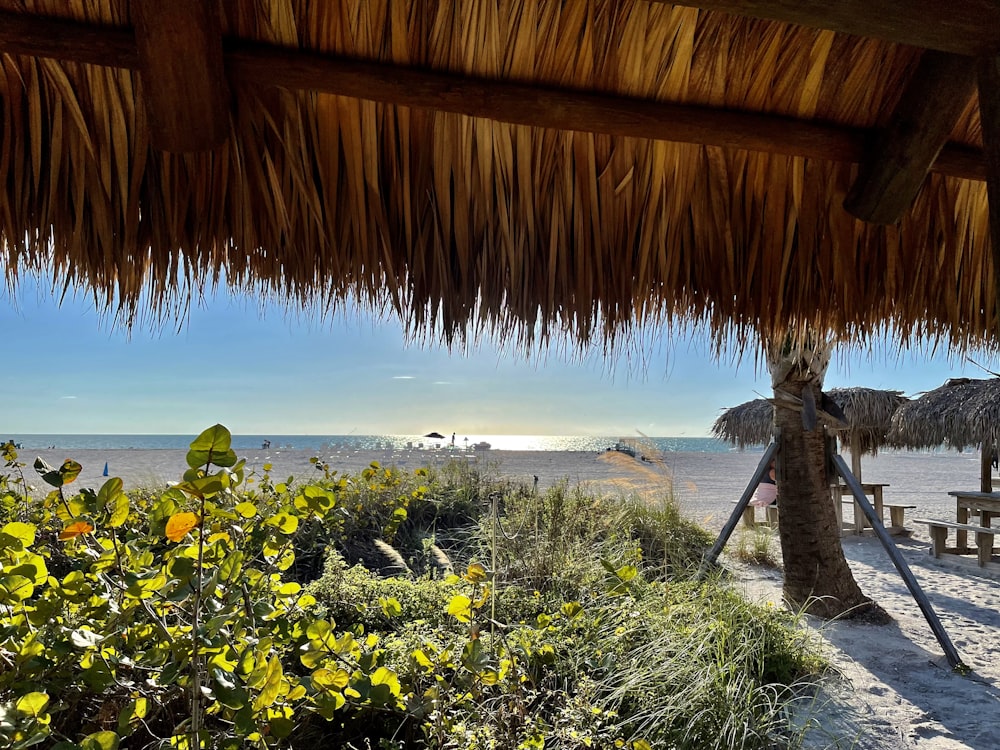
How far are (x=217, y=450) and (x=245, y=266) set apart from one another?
2.20 ft

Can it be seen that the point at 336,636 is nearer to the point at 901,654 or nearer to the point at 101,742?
the point at 101,742

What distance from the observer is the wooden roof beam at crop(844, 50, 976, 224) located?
1.10 metres

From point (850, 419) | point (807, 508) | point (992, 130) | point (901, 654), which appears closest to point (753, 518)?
point (850, 419)

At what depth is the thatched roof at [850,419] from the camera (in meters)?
8.84

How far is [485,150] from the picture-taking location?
50.0 inches

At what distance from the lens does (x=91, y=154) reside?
117 cm

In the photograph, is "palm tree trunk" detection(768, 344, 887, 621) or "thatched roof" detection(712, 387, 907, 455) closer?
"palm tree trunk" detection(768, 344, 887, 621)

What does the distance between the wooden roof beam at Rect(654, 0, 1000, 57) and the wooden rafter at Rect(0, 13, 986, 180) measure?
28 centimetres

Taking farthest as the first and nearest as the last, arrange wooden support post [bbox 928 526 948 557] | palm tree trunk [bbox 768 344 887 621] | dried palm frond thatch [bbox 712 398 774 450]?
dried palm frond thatch [bbox 712 398 774 450], wooden support post [bbox 928 526 948 557], palm tree trunk [bbox 768 344 887 621]

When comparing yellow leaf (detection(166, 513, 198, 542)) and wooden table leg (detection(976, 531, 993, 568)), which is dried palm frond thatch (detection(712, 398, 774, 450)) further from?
yellow leaf (detection(166, 513, 198, 542))

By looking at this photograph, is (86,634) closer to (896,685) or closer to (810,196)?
(810,196)

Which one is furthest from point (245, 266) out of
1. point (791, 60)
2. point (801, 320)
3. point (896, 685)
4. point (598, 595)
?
point (896, 685)

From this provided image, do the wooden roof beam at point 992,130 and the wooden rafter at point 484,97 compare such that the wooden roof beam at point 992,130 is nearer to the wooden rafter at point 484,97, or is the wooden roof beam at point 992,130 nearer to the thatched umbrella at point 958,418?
the wooden rafter at point 484,97

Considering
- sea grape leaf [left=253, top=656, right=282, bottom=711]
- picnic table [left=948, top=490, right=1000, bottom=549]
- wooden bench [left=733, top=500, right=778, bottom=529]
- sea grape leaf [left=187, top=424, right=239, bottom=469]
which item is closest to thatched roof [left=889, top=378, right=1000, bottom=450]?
picnic table [left=948, top=490, right=1000, bottom=549]
